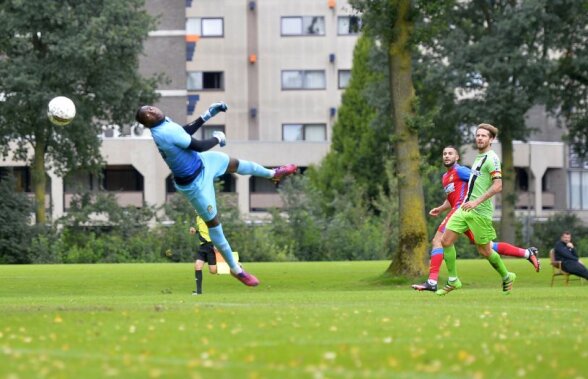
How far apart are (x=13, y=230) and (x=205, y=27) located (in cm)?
3142

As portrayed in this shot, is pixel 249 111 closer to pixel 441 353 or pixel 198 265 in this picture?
pixel 198 265

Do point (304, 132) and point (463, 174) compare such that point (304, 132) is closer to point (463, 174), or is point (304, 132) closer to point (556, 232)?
point (556, 232)

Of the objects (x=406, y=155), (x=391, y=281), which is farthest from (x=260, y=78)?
(x=391, y=281)

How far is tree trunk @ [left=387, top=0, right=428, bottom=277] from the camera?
1324 inches

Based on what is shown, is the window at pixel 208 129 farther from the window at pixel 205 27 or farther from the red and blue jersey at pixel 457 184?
the red and blue jersey at pixel 457 184

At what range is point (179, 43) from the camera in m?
83.6

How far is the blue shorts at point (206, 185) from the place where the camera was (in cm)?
1922

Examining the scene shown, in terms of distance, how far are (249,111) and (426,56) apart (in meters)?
27.8

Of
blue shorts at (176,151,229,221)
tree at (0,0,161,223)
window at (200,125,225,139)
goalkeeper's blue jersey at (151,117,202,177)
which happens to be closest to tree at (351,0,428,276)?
blue shorts at (176,151,229,221)

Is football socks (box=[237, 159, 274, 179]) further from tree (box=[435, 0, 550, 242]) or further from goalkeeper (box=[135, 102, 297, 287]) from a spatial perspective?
tree (box=[435, 0, 550, 242])

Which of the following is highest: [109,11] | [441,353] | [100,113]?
[109,11]

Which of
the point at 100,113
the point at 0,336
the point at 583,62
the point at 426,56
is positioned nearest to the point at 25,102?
the point at 100,113

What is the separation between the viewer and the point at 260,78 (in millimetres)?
85938

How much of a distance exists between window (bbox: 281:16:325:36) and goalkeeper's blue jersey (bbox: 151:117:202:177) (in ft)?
219
